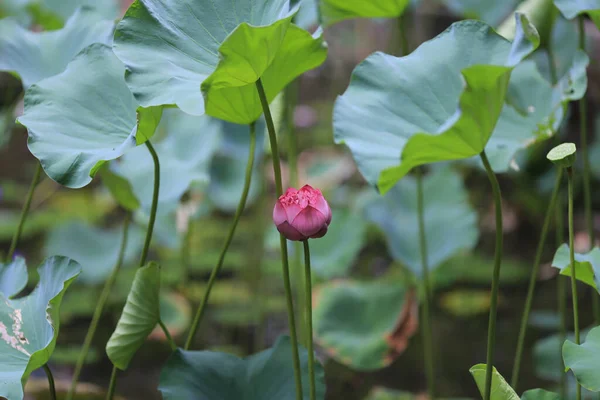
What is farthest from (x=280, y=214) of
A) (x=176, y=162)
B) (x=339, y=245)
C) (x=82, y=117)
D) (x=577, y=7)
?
(x=339, y=245)

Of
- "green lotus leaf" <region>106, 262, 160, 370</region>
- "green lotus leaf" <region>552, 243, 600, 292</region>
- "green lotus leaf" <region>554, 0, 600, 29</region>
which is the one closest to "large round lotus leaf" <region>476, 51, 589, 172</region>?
"green lotus leaf" <region>554, 0, 600, 29</region>

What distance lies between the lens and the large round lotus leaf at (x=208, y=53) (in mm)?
589

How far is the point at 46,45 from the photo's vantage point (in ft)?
2.97

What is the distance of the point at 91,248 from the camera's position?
1.71 meters

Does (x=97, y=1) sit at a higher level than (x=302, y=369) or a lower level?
higher

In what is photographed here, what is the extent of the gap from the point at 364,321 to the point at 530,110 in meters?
0.62

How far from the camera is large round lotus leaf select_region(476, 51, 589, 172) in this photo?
79 cm

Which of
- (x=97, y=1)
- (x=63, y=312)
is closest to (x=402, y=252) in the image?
(x=97, y=1)

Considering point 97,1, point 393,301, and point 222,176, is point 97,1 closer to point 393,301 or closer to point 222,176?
point 222,176

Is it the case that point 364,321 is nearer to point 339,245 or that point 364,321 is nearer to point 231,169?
point 339,245

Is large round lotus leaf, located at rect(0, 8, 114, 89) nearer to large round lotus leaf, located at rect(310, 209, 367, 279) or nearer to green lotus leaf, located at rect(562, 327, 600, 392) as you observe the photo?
green lotus leaf, located at rect(562, 327, 600, 392)

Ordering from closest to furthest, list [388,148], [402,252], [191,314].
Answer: [388,148] → [402,252] → [191,314]

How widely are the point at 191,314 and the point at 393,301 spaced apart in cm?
55

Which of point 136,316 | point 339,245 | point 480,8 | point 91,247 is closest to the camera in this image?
point 136,316
